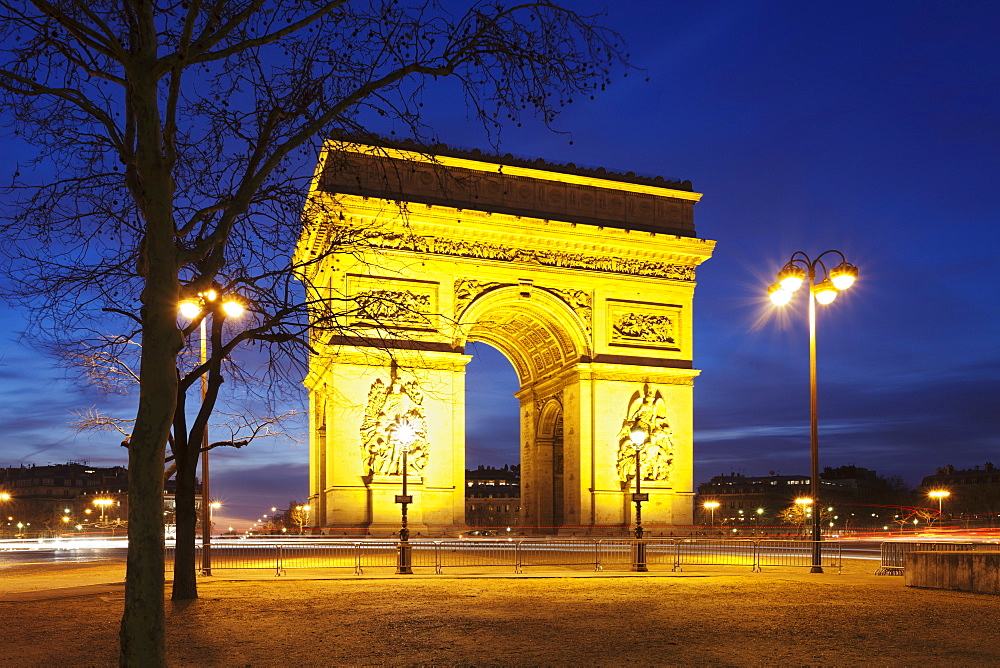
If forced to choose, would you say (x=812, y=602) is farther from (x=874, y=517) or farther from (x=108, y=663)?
(x=874, y=517)

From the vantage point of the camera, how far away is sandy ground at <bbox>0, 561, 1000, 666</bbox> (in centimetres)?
1029

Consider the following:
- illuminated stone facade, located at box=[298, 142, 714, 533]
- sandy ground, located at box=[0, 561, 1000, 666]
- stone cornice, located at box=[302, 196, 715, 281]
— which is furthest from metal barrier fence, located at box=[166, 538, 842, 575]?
stone cornice, located at box=[302, 196, 715, 281]

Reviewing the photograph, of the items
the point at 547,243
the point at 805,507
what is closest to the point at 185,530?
the point at 547,243

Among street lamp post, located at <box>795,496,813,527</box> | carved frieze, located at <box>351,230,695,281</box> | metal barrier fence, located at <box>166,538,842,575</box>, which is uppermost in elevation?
carved frieze, located at <box>351,230,695,281</box>

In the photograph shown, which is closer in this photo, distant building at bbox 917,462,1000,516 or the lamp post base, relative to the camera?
the lamp post base

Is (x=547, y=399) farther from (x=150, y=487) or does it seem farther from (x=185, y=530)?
(x=150, y=487)

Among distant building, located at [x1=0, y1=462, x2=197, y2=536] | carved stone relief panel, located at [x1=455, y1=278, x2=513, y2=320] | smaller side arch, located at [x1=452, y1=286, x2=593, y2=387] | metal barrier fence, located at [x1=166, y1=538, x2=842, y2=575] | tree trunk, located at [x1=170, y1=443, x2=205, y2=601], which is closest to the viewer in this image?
tree trunk, located at [x1=170, y1=443, x2=205, y2=601]

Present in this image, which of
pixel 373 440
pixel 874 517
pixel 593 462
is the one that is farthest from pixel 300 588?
pixel 874 517

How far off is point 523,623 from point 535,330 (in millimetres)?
29054

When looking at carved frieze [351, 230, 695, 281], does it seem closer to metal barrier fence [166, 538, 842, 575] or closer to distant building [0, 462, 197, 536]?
metal barrier fence [166, 538, 842, 575]

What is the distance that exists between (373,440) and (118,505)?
110 metres

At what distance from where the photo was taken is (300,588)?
1823 centimetres

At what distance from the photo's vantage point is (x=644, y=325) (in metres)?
40.1

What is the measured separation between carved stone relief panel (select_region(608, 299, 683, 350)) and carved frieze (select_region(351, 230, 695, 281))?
1429 mm
